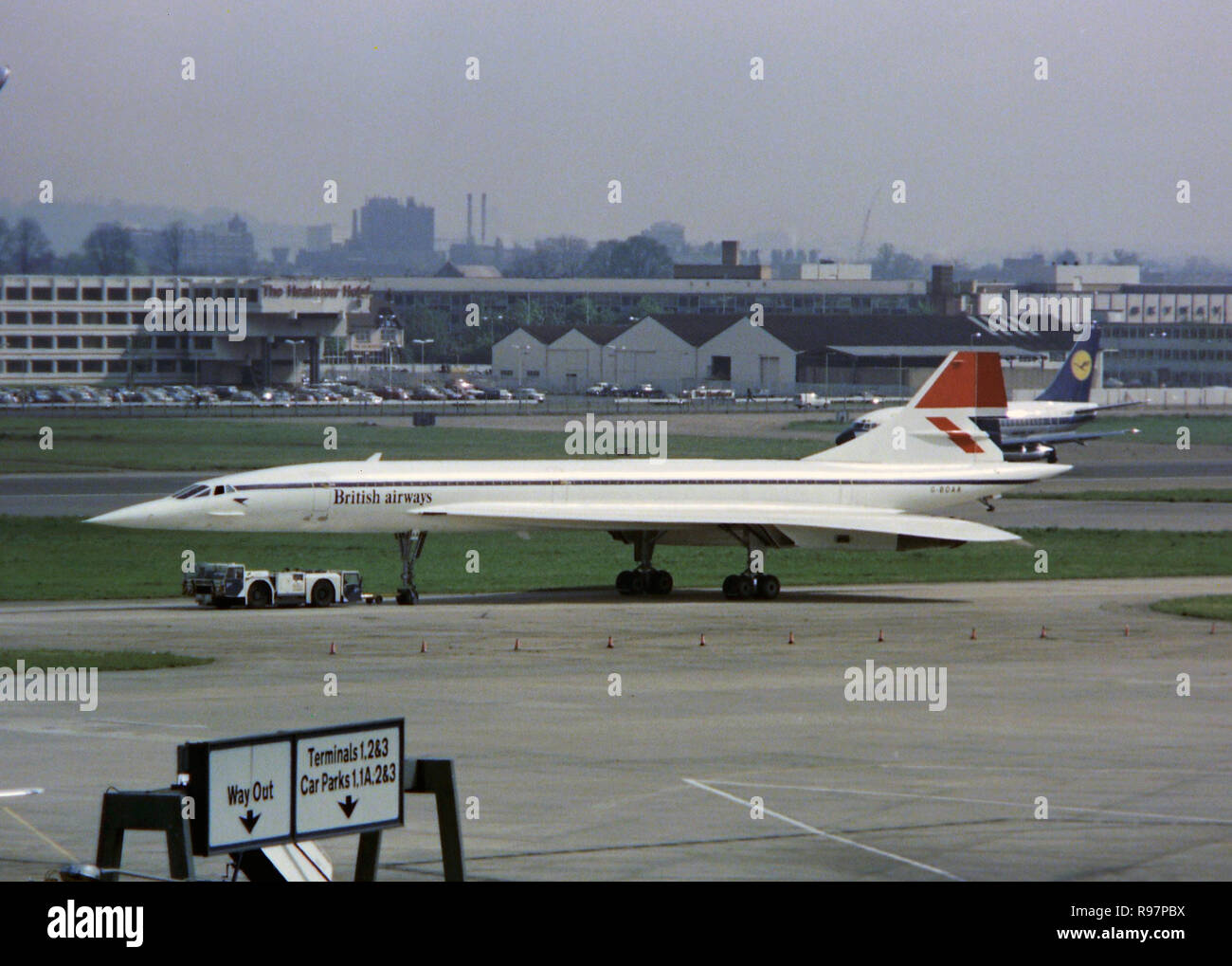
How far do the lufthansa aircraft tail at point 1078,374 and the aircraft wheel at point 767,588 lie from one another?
58609 mm

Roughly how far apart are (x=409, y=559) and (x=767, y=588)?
1097 centimetres

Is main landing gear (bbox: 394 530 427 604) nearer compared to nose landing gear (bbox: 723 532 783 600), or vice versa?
main landing gear (bbox: 394 530 427 604)

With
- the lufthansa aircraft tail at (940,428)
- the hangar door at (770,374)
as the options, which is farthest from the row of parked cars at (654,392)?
the lufthansa aircraft tail at (940,428)

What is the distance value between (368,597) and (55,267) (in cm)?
9650

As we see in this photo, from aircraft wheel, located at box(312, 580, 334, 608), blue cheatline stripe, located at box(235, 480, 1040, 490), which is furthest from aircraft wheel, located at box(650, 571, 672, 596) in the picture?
aircraft wheel, located at box(312, 580, 334, 608)

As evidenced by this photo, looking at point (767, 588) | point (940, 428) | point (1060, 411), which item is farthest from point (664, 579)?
point (1060, 411)

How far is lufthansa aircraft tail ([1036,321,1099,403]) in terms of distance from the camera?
103750 mm

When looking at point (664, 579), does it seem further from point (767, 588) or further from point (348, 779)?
point (348, 779)

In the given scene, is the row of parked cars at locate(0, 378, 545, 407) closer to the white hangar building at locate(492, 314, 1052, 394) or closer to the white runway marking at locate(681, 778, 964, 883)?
the white hangar building at locate(492, 314, 1052, 394)

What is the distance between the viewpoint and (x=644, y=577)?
51.2 metres

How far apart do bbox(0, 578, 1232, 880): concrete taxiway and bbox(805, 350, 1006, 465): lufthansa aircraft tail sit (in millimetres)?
6647

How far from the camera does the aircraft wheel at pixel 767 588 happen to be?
50125mm

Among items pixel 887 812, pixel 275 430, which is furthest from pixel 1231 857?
pixel 275 430
